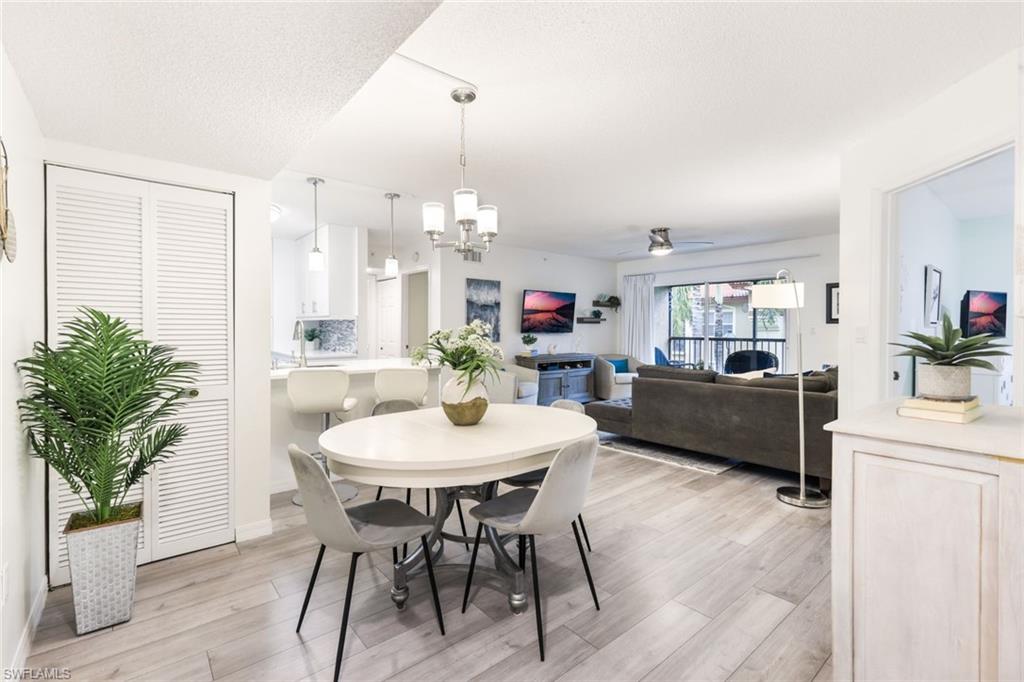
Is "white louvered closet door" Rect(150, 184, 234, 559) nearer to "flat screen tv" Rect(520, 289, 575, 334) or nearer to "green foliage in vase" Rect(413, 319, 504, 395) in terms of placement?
"green foliage in vase" Rect(413, 319, 504, 395)

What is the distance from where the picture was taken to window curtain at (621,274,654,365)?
27.3 feet

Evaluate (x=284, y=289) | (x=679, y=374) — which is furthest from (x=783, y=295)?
(x=284, y=289)

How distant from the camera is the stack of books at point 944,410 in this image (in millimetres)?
1506

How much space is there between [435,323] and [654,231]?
10.0ft

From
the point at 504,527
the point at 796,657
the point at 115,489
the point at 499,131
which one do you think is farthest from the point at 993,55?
the point at 115,489

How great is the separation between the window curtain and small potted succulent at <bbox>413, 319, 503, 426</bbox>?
6.36m

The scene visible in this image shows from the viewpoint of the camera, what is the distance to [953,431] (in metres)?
1.40

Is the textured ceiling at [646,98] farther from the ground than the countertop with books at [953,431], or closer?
farther from the ground

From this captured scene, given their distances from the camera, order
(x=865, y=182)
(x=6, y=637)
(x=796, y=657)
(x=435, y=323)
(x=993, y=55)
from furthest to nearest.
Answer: (x=435, y=323)
(x=865, y=182)
(x=993, y=55)
(x=796, y=657)
(x=6, y=637)

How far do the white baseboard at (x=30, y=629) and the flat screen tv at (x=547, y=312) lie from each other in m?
5.80

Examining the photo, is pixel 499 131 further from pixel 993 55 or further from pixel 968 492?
pixel 968 492

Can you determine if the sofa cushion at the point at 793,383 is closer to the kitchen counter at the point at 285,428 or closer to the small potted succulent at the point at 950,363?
the small potted succulent at the point at 950,363

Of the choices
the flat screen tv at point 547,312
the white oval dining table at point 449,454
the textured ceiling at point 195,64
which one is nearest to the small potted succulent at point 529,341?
the flat screen tv at point 547,312

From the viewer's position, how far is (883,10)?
72.2 inches
